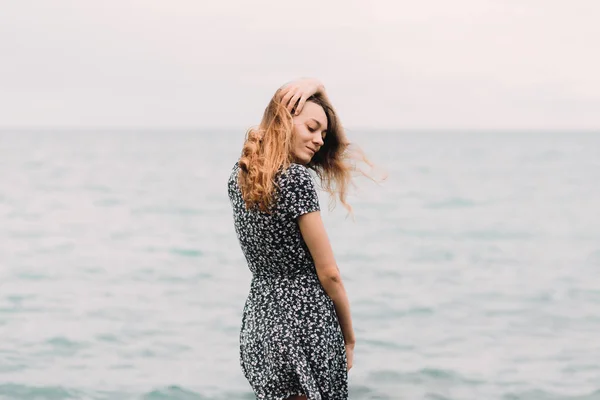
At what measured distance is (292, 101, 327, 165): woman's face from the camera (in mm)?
2811

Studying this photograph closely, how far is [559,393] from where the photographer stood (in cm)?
689

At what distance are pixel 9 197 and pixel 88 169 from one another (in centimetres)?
1223

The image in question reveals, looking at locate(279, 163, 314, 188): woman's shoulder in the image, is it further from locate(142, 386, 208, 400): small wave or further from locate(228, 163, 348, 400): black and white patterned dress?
locate(142, 386, 208, 400): small wave

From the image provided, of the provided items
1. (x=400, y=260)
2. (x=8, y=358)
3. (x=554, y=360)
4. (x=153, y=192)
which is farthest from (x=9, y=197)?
(x=554, y=360)

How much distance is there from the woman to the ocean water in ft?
12.4

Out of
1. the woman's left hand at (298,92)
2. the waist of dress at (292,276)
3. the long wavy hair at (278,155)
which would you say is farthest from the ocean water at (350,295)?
the woman's left hand at (298,92)

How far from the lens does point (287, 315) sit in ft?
9.14

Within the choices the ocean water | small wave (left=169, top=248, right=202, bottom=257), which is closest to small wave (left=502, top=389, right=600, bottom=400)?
the ocean water

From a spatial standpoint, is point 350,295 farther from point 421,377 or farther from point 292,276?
point 292,276

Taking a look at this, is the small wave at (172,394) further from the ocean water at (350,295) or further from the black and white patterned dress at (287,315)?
the black and white patterned dress at (287,315)

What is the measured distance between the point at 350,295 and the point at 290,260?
8568 mm

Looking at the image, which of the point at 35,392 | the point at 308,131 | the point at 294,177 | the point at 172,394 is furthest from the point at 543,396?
the point at 294,177

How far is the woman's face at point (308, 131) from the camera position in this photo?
2.81 m

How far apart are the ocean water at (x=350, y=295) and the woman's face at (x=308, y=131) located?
3.96 m
